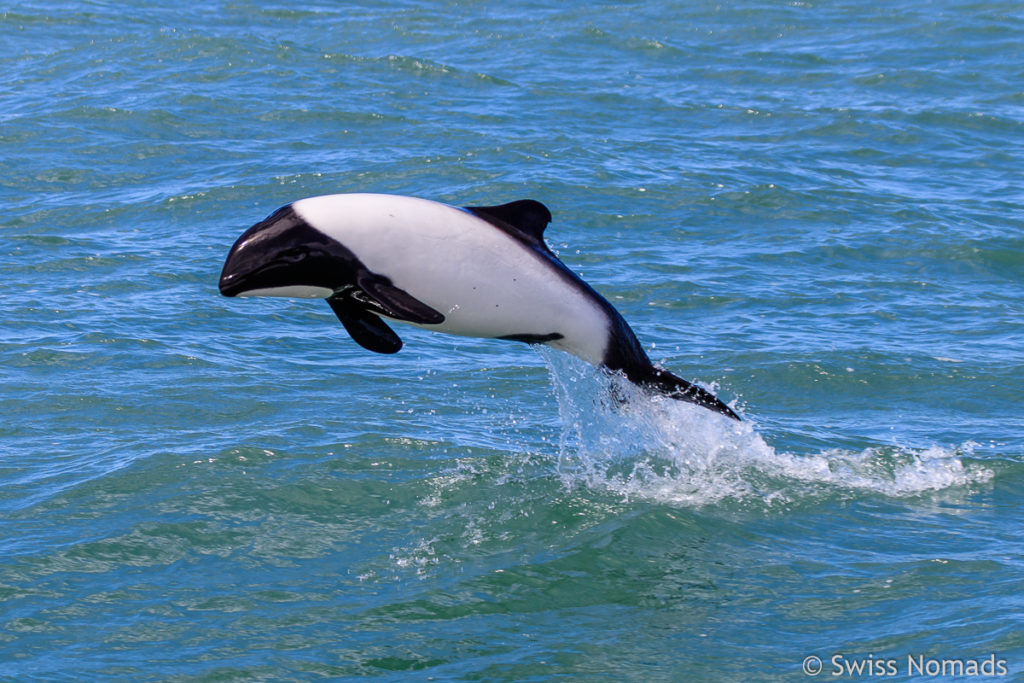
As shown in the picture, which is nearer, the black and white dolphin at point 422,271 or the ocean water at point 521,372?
the black and white dolphin at point 422,271

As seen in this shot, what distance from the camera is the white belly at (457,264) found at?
8.40m

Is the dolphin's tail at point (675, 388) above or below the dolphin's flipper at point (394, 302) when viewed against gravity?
below

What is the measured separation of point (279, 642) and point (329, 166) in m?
10.9

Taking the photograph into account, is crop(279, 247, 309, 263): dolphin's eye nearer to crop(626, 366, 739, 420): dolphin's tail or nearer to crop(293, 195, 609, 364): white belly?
crop(293, 195, 609, 364): white belly

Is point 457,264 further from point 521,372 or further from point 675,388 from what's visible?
point 521,372

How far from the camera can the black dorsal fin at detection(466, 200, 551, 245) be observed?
8.88m

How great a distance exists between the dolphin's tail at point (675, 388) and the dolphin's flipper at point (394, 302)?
5.77ft

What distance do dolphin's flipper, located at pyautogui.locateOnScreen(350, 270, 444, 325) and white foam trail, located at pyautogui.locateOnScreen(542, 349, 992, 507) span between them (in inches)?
89.4

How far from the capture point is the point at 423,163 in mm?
18781

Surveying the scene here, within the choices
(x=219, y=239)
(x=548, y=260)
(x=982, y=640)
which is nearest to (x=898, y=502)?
(x=982, y=640)

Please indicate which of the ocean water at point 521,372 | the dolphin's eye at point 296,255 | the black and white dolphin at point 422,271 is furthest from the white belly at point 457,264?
Result: the ocean water at point 521,372

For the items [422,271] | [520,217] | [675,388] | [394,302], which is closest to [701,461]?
[675,388]

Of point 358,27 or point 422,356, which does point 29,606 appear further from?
point 358,27

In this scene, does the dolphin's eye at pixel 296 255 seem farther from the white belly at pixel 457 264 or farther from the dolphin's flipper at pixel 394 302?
the dolphin's flipper at pixel 394 302
